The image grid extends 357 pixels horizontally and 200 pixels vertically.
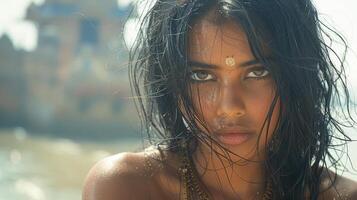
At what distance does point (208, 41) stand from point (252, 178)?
599mm

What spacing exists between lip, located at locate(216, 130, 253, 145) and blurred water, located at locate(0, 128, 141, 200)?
4270mm

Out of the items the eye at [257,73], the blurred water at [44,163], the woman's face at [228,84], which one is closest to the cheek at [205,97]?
the woman's face at [228,84]

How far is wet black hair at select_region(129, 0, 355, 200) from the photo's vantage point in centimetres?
159

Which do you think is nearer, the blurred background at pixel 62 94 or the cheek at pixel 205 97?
the cheek at pixel 205 97

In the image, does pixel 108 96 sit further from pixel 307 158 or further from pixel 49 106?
pixel 307 158

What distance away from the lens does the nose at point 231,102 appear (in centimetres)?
153

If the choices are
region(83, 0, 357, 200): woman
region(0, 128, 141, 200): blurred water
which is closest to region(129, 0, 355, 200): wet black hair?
region(83, 0, 357, 200): woman

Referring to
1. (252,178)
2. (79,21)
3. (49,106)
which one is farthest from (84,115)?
(252,178)

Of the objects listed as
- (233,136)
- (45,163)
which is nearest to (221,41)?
(233,136)

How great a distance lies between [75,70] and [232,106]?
21.5m

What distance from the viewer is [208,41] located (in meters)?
1.59

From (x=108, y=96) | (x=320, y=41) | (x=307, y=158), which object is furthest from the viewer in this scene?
(x=108, y=96)

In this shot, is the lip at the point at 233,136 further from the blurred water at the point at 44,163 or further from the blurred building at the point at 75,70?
the blurred building at the point at 75,70

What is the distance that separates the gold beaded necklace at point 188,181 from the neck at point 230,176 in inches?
1.2
